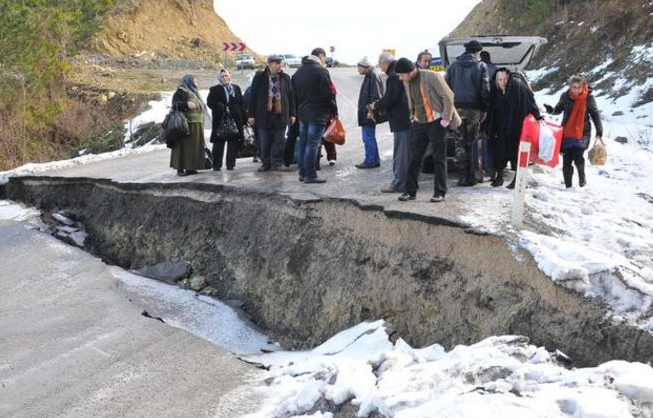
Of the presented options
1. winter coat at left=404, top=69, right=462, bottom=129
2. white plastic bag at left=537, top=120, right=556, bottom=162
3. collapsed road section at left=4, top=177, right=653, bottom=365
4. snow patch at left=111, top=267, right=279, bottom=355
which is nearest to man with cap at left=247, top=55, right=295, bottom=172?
collapsed road section at left=4, top=177, right=653, bottom=365

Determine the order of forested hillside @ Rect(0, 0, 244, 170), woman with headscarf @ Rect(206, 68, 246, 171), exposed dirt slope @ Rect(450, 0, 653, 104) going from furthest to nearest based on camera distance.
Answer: forested hillside @ Rect(0, 0, 244, 170) < exposed dirt slope @ Rect(450, 0, 653, 104) < woman with headscarf @ Rect(206, 68, 246, 171)

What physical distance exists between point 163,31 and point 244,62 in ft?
29.5

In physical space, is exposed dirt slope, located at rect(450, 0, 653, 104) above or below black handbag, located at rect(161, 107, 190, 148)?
above

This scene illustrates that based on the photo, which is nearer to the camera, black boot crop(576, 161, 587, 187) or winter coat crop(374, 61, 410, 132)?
winter coat crop(374, 61, 410, 132)

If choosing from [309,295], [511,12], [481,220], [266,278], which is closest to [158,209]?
[266,278]

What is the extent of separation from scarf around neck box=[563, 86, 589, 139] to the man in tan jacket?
7.35ft

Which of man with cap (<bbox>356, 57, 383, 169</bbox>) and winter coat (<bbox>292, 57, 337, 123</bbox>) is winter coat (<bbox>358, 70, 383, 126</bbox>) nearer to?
man with cap (<bbox>356, 57, 383, 169</bbox>)

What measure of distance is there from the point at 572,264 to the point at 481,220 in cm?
135

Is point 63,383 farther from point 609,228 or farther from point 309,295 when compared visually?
point 609,228

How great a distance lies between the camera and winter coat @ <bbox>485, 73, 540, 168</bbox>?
8250 millimetres

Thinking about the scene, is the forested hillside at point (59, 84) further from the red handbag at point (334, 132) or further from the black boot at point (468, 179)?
the black boot at point (468, 179)

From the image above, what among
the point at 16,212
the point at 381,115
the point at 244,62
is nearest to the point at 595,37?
the point at 381,115

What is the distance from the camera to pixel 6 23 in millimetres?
22156

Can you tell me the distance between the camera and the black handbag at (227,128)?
10219 millimetres
